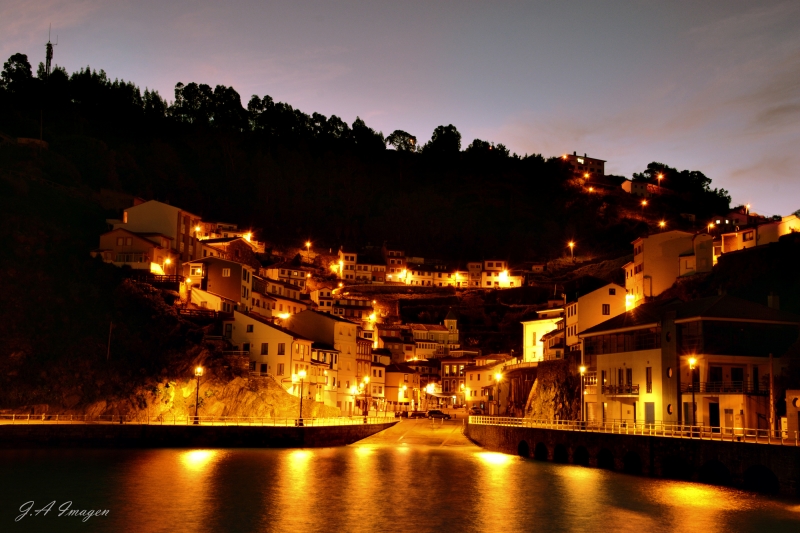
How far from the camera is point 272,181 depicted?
553 feet

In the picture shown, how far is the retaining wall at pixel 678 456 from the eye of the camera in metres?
34.3

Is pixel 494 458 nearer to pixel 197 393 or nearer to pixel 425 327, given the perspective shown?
pixel 197 393

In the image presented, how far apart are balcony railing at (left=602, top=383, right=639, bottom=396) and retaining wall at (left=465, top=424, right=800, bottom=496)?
5920mm

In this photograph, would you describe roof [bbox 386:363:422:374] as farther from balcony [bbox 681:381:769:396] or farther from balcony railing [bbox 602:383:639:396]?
balcony [bbox 681:381:769:396]

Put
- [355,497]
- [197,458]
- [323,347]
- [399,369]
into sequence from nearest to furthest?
[355,497]
[197,458]
[323,347]
[399,369]

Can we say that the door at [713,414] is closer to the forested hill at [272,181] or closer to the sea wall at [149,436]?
the sea wall at [149,436]

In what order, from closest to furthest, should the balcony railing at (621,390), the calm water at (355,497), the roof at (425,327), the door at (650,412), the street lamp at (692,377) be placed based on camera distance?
the calm water at (355,497), the street lamp at (692,377), the door at (650,412), the balcony railing at (621,390), the roof at (425,327)

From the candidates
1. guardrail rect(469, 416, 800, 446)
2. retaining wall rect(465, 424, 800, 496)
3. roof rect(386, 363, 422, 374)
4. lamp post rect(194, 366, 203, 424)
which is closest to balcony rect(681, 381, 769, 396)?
guardrail rect(469, 416, 800, 446)

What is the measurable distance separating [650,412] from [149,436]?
37100 mm

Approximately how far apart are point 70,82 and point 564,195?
118134 mm

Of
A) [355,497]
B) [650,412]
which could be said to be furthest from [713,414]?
[355,497]

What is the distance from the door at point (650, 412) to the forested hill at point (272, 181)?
316 ft

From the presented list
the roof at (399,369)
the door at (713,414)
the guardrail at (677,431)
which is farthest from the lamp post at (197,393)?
the roof at (399,369)

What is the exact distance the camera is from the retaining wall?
34.3 meters
